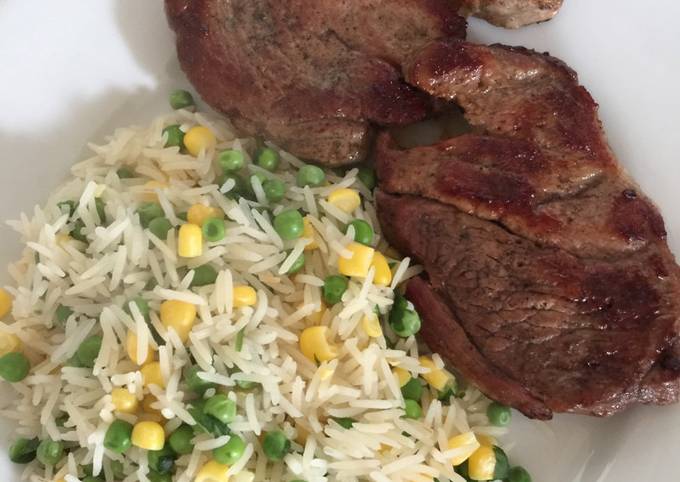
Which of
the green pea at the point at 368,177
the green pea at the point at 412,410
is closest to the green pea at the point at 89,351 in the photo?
the green pea at the point at 412,410

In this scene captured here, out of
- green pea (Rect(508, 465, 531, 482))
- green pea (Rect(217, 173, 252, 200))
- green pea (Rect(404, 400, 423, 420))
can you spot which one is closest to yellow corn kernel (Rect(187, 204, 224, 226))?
green pea (Rect(217, 173, 252, 200))

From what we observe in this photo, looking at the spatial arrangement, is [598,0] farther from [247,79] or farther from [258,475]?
[258,475]

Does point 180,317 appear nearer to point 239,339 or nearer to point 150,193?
point 239,339

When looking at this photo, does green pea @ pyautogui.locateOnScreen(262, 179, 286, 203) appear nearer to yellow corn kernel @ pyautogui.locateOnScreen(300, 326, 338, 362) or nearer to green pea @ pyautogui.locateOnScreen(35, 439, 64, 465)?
yellow corn kernel @ pyautogui.locateOnScreen(300, 326, 338, 362)

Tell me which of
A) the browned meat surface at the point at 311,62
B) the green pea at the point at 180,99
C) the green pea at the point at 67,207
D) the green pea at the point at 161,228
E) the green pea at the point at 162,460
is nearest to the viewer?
A: the green pea at the point at 162,460

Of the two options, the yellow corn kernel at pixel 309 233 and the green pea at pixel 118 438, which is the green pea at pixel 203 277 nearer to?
the yellow corn kernel at pixel 309 233

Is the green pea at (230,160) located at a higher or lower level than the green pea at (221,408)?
higher

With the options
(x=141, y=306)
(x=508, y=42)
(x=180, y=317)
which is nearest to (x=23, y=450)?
(x=141, y=306)
